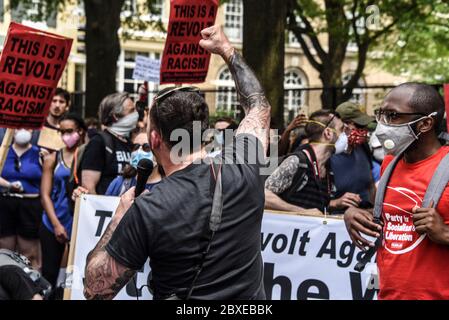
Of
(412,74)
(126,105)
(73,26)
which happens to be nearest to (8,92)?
(126,105)

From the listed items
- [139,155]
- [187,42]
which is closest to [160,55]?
[187,42]

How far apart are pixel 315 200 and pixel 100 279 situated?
12.2ft

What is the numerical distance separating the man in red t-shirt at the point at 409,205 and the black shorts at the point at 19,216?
527 cm

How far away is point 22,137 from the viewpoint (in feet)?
29.5

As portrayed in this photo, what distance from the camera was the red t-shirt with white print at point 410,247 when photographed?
4145mm

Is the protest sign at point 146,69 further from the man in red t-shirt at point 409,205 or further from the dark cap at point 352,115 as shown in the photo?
the man in red t-shirt at point 409,205

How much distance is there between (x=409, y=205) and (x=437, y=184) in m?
0.20

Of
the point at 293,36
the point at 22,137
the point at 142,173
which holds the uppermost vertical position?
the point at 293,36

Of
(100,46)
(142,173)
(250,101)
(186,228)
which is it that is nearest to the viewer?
(186,228)

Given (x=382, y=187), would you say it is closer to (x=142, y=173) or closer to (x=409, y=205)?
(x=409, y=205)

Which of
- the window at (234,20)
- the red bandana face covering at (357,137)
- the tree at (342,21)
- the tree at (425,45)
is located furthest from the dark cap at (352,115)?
the window at (234,20)

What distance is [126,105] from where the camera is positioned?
7.96 meters

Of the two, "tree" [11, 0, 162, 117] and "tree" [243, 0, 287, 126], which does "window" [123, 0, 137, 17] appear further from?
"tree" [243, 0, 287, 126]
